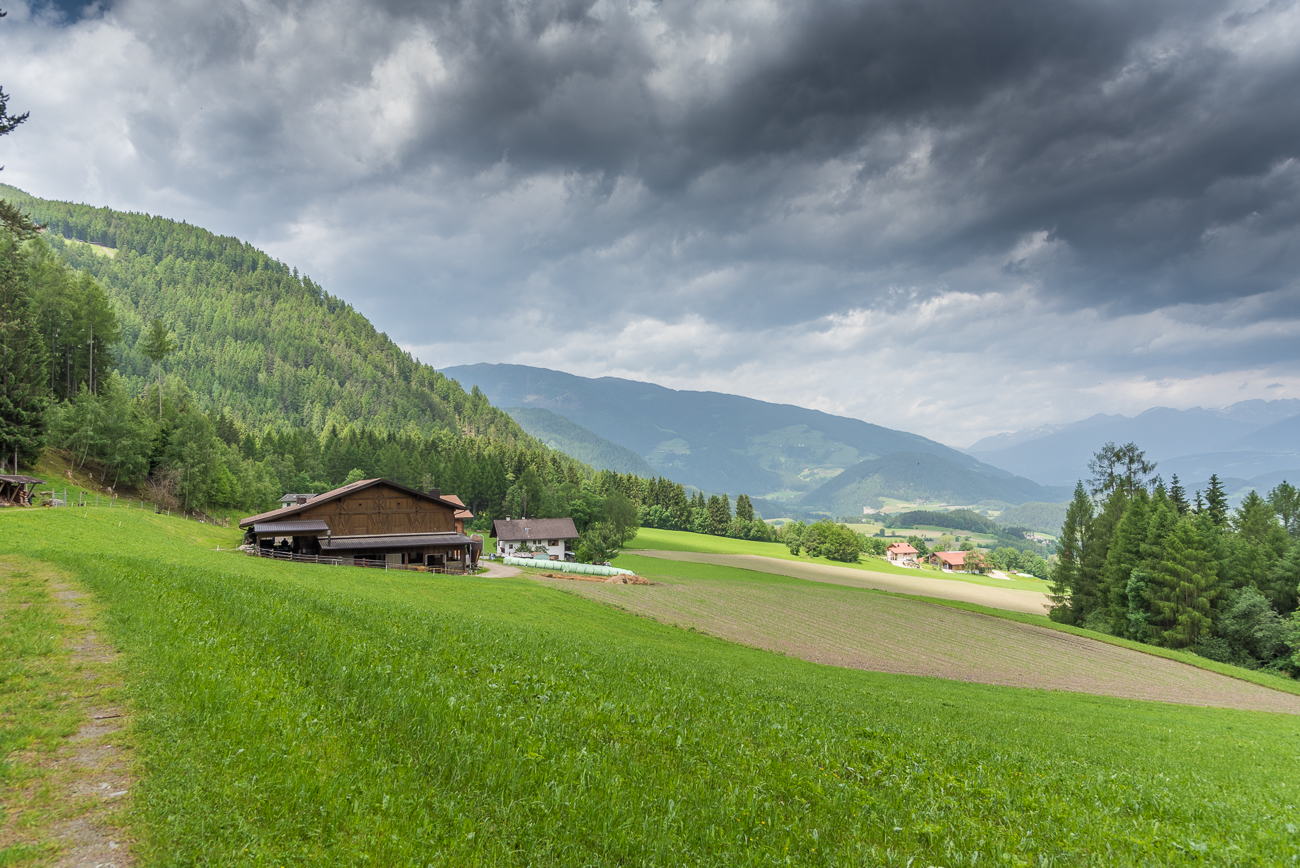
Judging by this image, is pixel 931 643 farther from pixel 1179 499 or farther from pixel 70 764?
pixel 1179 499

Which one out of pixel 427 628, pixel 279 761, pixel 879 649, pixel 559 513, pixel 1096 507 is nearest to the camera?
pixel 279 761

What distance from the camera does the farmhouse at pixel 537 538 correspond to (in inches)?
3738

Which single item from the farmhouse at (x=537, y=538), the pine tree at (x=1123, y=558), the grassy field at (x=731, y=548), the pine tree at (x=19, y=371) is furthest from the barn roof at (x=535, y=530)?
the pine tree at (x=1123, y=558)

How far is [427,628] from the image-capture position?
53.5 feet

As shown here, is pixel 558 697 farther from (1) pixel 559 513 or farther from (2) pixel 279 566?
(1) pixel 559 513

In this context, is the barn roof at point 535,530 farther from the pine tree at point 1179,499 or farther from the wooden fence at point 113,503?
the pine tree at point 1179,499

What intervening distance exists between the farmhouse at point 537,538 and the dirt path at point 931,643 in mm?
32330

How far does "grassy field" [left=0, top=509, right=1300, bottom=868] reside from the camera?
569 cm

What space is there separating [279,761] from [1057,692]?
40133 millimetres

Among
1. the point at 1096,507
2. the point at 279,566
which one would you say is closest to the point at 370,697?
the point at 279,566

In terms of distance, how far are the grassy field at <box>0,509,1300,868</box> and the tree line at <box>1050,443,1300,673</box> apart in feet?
174

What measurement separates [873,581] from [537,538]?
61617 millimetres

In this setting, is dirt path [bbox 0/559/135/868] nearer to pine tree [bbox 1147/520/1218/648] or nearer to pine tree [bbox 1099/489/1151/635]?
pine tree [bbox 1147/520/1218/648]

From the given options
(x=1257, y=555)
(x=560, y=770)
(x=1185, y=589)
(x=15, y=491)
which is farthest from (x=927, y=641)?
(x=15, y=491)
